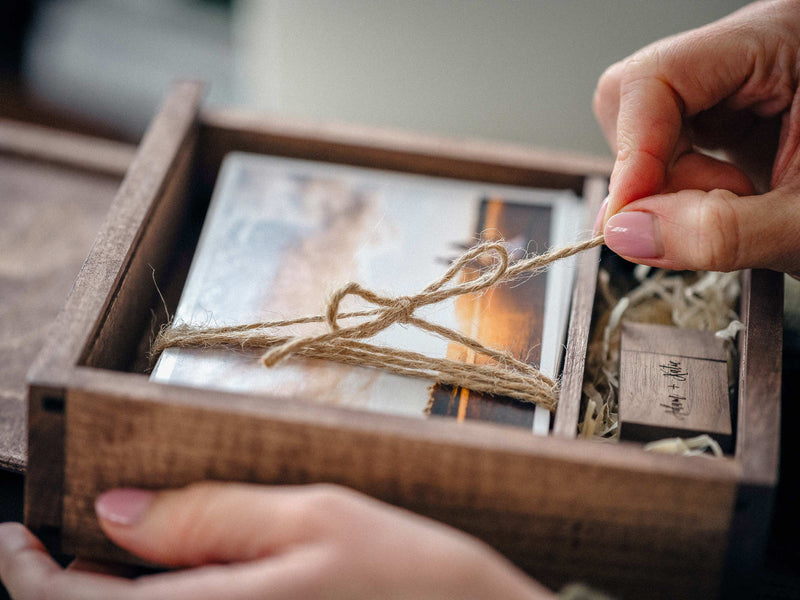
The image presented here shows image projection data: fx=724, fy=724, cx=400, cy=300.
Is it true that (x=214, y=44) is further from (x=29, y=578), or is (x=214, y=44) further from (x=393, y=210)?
(x=29, y=578)

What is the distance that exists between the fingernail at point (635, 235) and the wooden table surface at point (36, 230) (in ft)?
1.63

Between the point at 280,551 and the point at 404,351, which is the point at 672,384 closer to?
the point at 404,351

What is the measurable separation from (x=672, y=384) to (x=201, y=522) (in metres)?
0.34

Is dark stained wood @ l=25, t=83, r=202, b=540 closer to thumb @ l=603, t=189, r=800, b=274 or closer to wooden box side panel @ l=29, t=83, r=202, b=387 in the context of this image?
wooden box side panel @ l=29, t=83, r=202, b=387

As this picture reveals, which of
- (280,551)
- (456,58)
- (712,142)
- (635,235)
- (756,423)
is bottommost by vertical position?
(280,551)

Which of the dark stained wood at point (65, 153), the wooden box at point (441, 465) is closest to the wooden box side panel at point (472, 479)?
the wooden box at point (441, 465)

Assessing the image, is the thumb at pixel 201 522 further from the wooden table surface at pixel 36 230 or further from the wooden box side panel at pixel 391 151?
the wooden box side panel at pixel 391 151

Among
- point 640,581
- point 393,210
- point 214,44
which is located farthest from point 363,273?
point 214,44

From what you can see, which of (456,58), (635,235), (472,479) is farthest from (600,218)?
(456,58)

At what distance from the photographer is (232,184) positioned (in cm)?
70

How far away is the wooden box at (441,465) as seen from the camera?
0.44m

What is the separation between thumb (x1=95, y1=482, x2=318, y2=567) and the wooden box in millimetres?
17

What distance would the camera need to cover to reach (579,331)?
0.57 meters

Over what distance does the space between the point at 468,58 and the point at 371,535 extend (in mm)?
858
